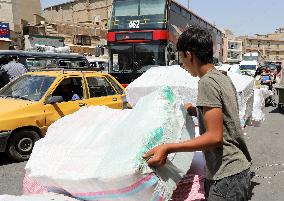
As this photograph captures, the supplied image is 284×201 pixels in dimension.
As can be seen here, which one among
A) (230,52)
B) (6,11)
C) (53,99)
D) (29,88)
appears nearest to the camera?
(53,99)

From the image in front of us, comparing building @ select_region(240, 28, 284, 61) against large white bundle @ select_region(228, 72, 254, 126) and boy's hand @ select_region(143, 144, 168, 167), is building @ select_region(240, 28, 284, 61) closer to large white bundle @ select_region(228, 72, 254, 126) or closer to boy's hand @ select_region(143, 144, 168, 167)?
large white bundle @ select_region(228, 72, 254, 126)

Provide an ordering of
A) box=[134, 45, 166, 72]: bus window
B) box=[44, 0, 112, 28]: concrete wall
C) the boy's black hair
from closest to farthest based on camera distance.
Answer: the boy's black hair
box=[134, 45, 166, 72]: bus window
box=[44, 0, 112, 28]: concrete wall

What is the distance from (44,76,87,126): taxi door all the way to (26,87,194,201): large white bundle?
4.29m

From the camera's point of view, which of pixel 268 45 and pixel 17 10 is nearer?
pixel 17 10

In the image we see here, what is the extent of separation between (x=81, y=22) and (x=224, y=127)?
218ft

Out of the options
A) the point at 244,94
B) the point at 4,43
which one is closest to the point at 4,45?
the point at 4,43

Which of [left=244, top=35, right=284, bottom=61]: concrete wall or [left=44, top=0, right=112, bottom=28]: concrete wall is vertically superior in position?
[left=44, top=0, right=112, bottom=28]: concrete wall

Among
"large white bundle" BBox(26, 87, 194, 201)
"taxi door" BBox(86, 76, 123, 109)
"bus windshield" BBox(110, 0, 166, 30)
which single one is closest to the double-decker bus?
"bus windshield" BBox(110, 0, 166, 30)

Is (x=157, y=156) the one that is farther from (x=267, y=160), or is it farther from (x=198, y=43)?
(x=267, y=160)

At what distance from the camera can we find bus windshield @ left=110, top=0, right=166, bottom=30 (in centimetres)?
1512

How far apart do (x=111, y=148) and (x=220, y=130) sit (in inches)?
31.7

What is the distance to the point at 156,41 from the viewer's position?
15.0m

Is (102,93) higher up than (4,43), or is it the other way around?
(4,43)

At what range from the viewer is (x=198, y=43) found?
217 cm
